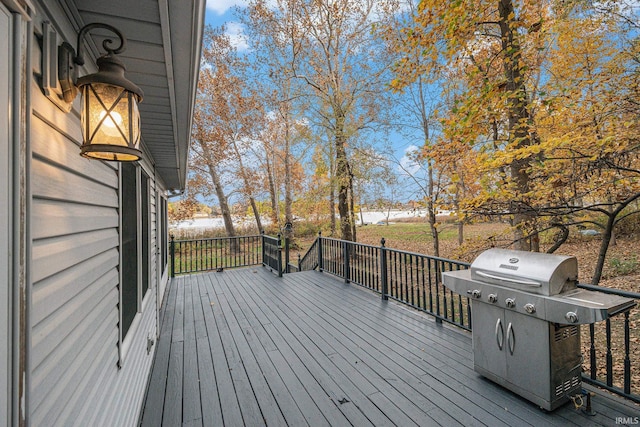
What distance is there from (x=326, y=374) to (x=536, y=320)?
1.76 m

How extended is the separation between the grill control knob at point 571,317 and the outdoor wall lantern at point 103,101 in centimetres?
257

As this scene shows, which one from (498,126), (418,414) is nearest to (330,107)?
(498,126)

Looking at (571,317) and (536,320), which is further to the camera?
(536,320)

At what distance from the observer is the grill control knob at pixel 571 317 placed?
6.13 feet

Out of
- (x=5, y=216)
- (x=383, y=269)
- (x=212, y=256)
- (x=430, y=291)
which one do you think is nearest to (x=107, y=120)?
(x=5, y=216)

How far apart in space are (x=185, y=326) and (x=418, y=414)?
3243 mm

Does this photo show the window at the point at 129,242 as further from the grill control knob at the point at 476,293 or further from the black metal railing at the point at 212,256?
the black metal railing at the point at 212,256

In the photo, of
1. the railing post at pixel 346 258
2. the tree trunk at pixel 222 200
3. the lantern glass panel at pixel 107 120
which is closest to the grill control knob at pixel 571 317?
the lantern glass panel at pixel 107 120

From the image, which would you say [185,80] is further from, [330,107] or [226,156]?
[226,156]

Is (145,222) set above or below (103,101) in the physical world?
below

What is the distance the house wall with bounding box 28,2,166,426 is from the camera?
859 millimetres

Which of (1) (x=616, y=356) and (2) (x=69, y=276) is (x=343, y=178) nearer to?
(1) (x=616, y=356)

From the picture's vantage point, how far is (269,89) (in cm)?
1177

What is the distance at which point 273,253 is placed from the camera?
7.29 m
